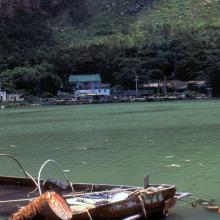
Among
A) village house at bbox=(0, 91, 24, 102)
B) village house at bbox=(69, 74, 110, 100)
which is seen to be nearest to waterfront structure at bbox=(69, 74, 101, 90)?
village house at bbox=(69, 74, 110, 100)

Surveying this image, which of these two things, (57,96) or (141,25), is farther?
(141,25)

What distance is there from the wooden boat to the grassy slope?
15174 centimetres

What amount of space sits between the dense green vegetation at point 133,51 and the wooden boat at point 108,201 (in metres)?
127

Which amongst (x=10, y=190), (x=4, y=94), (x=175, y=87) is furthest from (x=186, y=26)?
(x=10, y=190)

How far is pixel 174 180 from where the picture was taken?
20.6 m

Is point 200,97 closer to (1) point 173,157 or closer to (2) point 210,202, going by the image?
(1) point 173,157

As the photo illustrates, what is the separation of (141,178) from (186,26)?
504 ft

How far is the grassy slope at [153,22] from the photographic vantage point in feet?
561

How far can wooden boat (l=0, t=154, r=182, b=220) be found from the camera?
1375cm

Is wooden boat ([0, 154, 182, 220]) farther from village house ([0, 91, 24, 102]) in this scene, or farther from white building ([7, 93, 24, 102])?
village house ([0, 91, 24, 102])

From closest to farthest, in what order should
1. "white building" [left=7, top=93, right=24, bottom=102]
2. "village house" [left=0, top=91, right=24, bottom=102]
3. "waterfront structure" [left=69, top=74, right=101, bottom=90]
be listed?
1. "white building" [left=7, top=93, right=24, bottom=102]
2. "village house" [left=0, top=91, right=24, bottom=102]
3. "waterfront structure" [left=69, top=74, right=101, bottom=90]

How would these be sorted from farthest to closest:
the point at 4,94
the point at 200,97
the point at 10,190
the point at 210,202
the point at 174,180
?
the point at 4,94 < the point at 200,97 < the point at 174,180 < the point at 10,190 < the point at 210,202

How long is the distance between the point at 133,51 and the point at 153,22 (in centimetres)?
2098

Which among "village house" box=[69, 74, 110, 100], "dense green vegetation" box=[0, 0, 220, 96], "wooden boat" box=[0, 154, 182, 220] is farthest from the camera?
"village house" box=[69, 74, 110, 100]
